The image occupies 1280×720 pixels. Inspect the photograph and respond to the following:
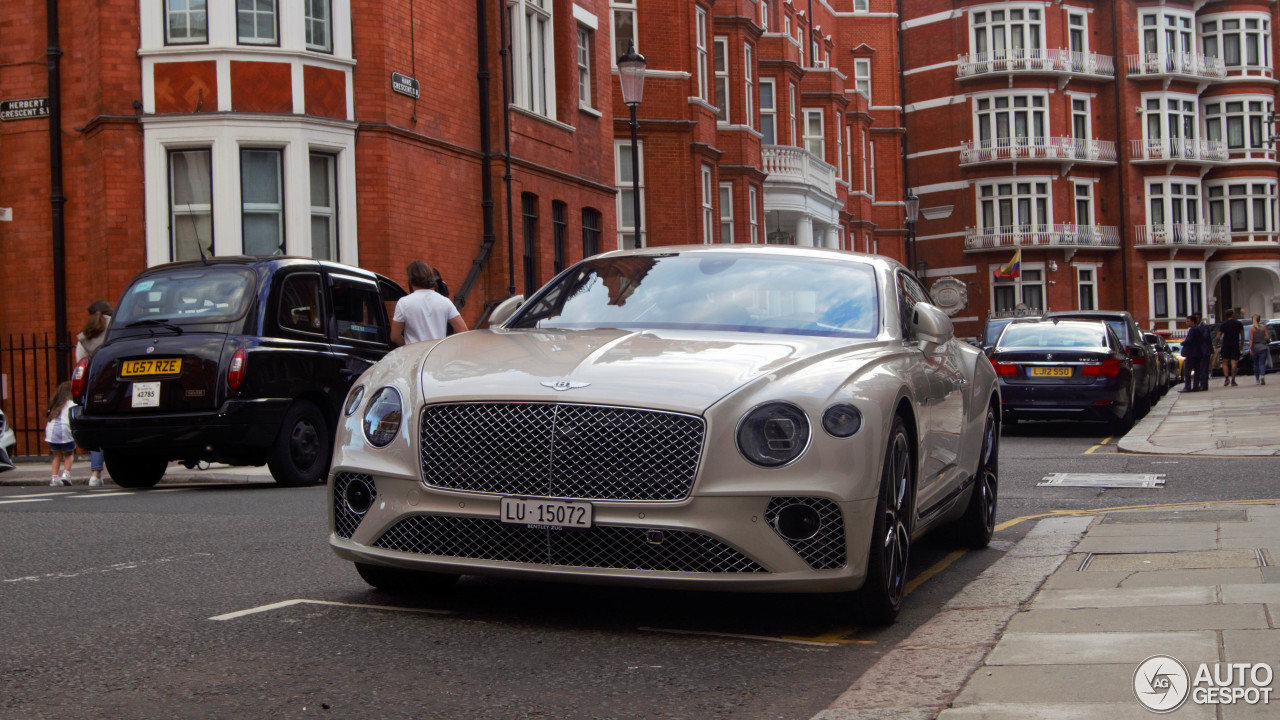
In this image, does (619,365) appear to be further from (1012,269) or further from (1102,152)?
(1102,152)

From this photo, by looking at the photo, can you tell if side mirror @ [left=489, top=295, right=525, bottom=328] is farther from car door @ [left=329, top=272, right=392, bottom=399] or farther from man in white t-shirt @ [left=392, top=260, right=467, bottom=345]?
car door @ [left=329, top=272, right=392, bottom=399]

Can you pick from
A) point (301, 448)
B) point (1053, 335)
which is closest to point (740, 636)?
point (301, 448)

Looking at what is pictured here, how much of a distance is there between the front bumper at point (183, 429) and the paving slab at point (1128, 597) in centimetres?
744

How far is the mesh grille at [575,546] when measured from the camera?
4.99m

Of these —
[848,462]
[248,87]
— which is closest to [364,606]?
[848,462]

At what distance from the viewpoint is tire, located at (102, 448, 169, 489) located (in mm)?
12414

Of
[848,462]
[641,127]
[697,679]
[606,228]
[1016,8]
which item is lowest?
[697,679]

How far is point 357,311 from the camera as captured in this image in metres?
13.5

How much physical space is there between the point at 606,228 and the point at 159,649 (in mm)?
24928

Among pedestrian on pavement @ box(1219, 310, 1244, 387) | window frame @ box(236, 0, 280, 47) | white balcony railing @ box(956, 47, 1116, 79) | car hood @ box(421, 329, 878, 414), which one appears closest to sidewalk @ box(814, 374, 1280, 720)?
car hood @ box(421, 329, 878, 414)

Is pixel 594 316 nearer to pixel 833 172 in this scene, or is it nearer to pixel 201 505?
pixel 201 505

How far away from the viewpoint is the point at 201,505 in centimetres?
1009

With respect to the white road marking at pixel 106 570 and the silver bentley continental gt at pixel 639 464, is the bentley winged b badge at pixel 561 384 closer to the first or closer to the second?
the silver bentley continental gt at pixel 639 464

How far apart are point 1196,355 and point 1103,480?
20298mm
